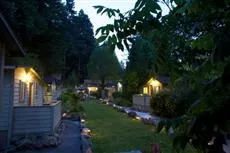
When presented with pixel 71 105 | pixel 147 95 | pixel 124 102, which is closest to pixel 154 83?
pixel 147 95

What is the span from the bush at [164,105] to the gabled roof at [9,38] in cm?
1294

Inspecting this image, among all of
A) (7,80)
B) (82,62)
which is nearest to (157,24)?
(7,80)

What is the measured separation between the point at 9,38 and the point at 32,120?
193 inches

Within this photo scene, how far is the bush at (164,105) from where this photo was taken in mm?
22886

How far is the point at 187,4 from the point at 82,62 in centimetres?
7622

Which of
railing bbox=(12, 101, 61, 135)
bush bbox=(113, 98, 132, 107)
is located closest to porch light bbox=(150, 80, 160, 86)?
bush bbox=(113, 98, 132, 107)

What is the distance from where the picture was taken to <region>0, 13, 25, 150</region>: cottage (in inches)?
386

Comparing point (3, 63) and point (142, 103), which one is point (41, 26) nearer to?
point (3, 63)

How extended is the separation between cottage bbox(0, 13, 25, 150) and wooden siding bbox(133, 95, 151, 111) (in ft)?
63.3

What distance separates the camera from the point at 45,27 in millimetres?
21906

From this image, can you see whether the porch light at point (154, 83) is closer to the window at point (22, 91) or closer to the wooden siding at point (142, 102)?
the wooden siding at point (142, 102)

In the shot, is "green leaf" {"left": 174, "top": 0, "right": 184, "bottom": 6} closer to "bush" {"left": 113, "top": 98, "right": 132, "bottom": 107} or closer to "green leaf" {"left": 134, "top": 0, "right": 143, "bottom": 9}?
"green leaf" {"left": 134, "top": 0, "right": 143, "bottom": 9}

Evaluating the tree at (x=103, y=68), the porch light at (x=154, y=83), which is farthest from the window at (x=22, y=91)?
the tree at (x=103, y=68)

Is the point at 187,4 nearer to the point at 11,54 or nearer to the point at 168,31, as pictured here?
the point at 168,31
